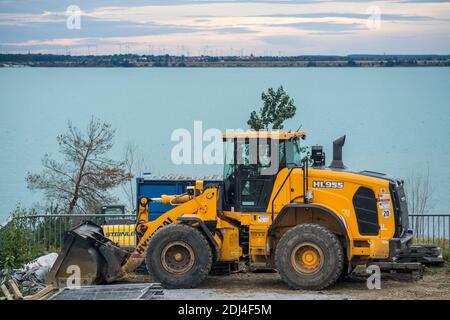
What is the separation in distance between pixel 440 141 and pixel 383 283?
74878 mm

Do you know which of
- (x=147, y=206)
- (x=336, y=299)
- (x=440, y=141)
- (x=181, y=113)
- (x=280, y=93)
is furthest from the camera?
(x=181, y=113)

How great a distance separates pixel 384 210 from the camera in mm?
19781

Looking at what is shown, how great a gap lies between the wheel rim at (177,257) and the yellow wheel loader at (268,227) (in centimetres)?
2

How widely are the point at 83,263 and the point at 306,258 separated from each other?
14.1 ft

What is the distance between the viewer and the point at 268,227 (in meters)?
20.2

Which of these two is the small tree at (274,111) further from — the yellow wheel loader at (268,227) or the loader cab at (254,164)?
the loader cab at (254,164)

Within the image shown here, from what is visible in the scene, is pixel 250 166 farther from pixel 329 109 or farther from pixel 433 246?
pixel 329 109

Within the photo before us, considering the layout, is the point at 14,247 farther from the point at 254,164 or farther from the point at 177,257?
A: the point at 254,164

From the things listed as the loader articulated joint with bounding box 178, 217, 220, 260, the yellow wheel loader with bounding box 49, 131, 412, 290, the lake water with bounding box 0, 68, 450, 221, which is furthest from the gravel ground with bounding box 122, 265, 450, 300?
the lake water with bounding box 0, 68, 450, 221

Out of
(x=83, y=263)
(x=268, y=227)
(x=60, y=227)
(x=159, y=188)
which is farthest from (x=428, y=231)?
(x=83, y=263)

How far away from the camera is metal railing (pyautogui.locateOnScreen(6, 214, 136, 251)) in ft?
77.2

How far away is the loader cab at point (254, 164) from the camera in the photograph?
20.3m

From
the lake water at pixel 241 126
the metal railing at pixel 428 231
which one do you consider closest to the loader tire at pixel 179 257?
the metal railing at pixel 428 231
